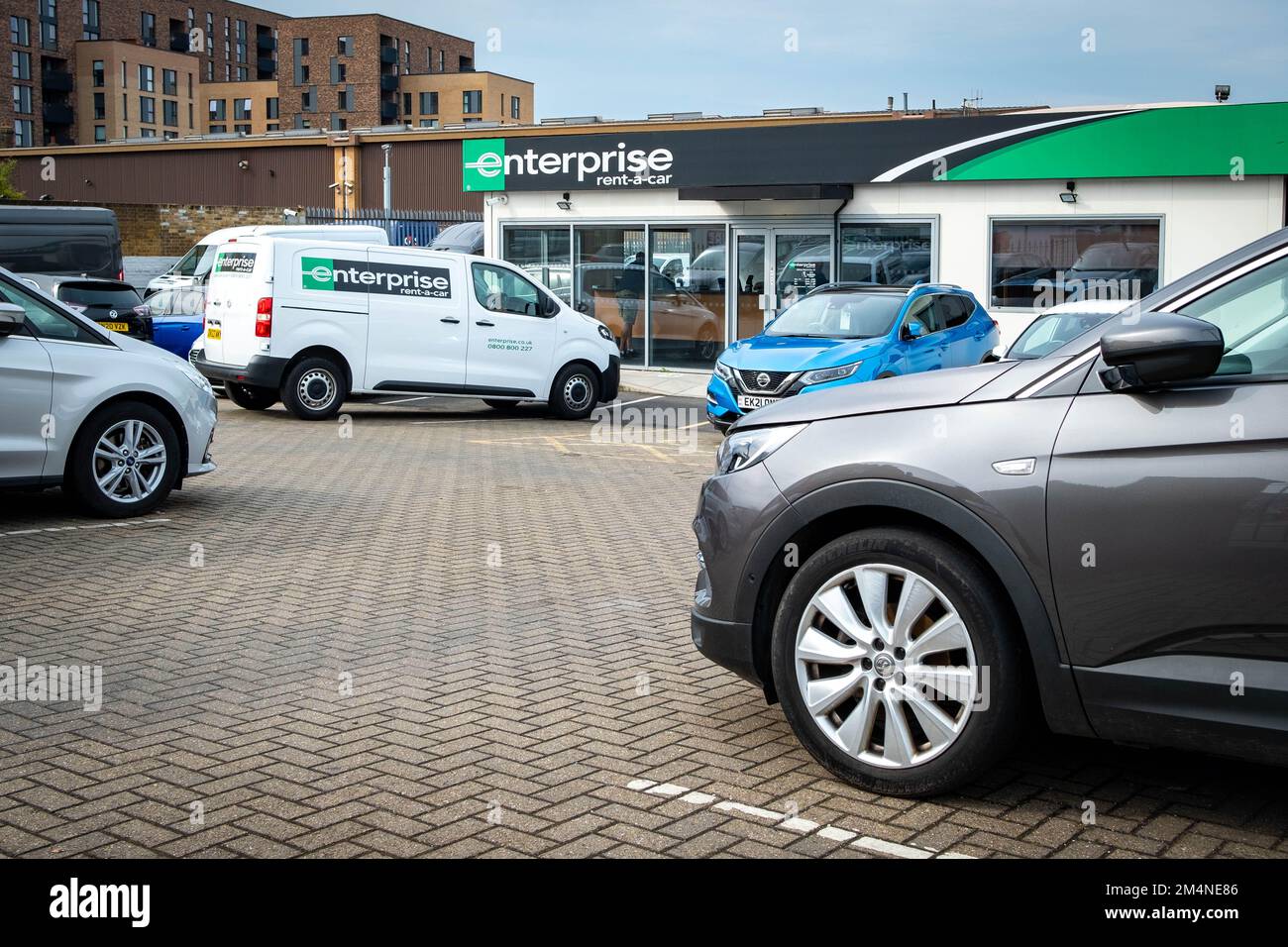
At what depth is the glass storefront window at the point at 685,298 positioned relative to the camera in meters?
23.9

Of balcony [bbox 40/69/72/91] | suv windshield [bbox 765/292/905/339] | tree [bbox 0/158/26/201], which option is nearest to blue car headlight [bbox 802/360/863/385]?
suv windshield [bbox 765/292/905/339]

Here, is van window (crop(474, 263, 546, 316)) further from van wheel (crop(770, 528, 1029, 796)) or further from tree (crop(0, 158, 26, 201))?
tree (crop(0, 158, 26, 201))

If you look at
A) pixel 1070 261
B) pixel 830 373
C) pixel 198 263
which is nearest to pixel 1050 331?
pixel 830 373

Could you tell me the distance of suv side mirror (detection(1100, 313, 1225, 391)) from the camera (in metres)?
3.85

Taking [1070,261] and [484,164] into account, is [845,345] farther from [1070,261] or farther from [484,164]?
[484,164]

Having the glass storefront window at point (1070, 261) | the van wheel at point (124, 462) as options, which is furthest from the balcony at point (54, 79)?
the van wheel at point (124, 462)

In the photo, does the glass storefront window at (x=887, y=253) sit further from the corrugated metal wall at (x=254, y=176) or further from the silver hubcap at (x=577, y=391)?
the corrugated metal wall at (x=254, y=176)

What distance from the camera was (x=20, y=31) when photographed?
102750 millimetres

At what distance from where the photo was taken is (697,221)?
23.9 meters

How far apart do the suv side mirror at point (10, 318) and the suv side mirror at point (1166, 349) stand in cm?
709

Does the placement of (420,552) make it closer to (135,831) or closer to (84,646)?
(84,646)
